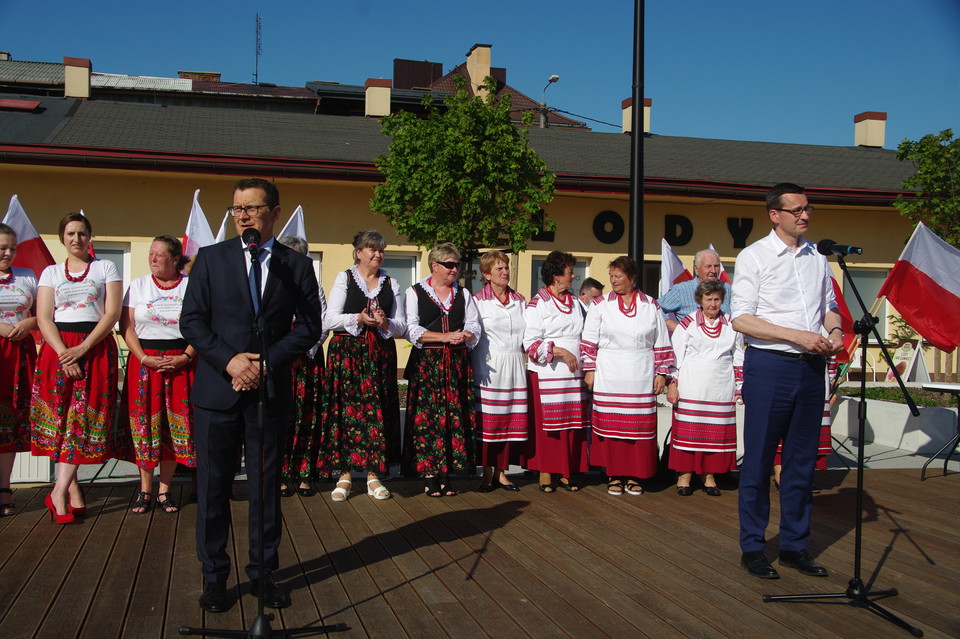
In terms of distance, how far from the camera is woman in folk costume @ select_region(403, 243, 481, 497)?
6477 mm

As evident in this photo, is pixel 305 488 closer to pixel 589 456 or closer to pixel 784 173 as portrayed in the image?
pixel 589 456

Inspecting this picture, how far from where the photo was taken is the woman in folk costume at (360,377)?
632 centimetres

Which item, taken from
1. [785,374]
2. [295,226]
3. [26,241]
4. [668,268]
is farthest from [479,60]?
[785,374]

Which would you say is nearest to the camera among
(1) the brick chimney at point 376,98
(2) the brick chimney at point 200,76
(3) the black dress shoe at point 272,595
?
(3) the black dress shoe at point 272,595

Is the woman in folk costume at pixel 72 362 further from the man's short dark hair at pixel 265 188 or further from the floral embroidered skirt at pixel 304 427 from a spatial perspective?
the man's short dark hair at pixel 265 188

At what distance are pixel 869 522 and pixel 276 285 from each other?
4.54 metres

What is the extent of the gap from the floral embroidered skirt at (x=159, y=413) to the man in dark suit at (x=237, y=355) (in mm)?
1969

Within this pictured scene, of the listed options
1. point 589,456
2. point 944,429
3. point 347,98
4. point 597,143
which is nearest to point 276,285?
point 589,456

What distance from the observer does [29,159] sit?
13.0 metres

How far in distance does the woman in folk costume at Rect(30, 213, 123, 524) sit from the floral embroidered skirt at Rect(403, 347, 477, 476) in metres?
2.26

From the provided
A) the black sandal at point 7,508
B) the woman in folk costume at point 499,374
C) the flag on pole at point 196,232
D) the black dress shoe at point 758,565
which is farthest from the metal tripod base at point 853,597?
the flag on pole at point 196,232

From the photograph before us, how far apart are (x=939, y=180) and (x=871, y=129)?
388 inches

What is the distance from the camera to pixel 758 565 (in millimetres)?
4582

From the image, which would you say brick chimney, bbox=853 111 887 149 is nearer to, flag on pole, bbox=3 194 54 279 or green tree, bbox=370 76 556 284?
green tree, bbox=370 76 556 284
